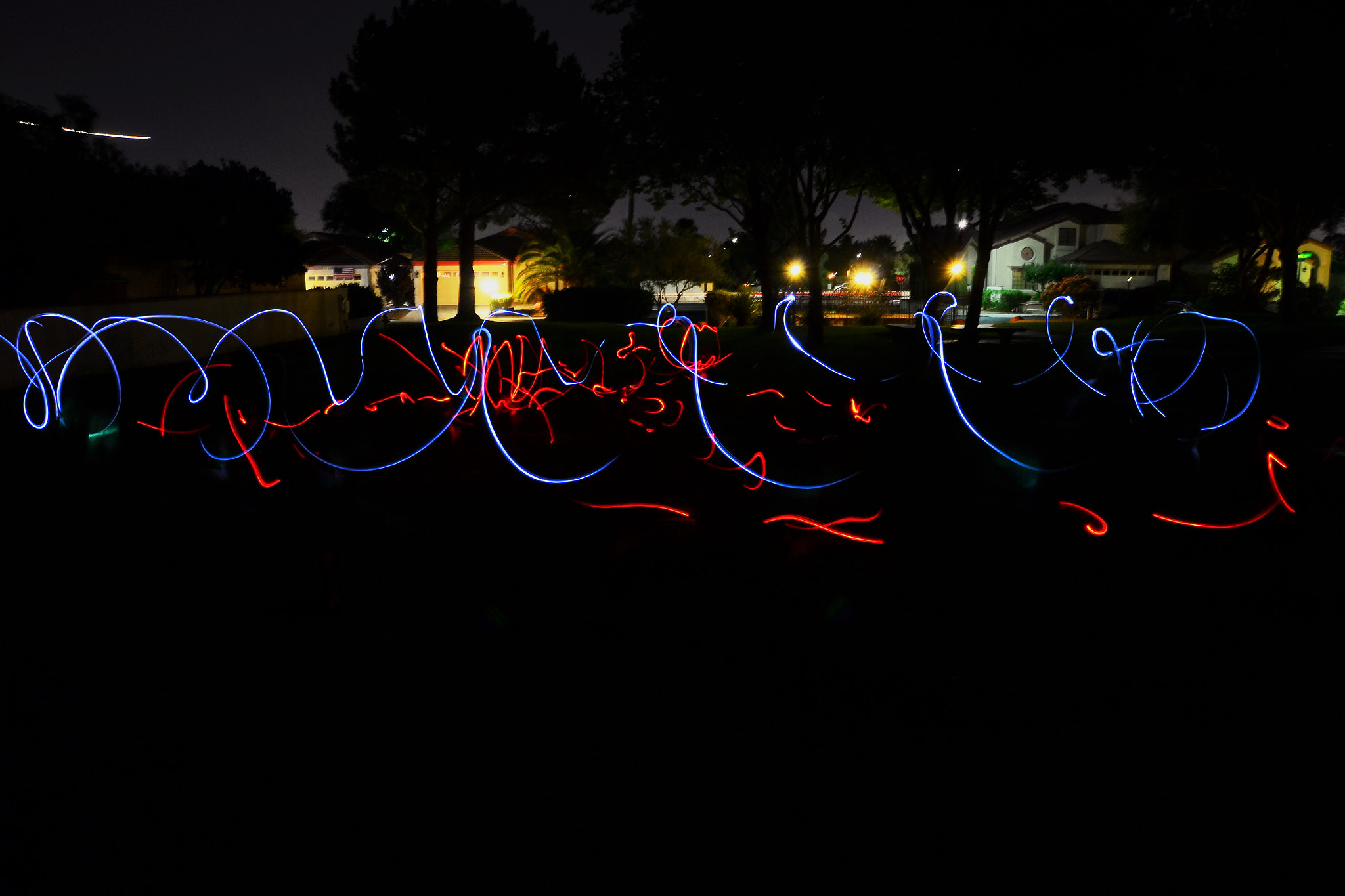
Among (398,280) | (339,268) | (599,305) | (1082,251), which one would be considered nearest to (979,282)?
(599,305)

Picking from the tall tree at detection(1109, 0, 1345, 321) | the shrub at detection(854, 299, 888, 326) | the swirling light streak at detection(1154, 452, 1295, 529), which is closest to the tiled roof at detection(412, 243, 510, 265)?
the shrub at detection(854, 299, 888, 326)

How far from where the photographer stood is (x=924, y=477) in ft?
31.4

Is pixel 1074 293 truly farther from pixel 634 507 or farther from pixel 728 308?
pixel 634 507

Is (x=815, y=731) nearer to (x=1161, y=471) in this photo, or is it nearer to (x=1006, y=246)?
(x=1161, y=471)

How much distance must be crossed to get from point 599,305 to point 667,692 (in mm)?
39126

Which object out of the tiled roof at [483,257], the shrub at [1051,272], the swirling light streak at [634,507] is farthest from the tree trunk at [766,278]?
A: the tiled roof at [483,257]

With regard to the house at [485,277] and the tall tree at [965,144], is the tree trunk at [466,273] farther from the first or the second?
the house at [485,277]

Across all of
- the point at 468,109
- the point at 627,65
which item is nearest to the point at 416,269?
the point at 468,109

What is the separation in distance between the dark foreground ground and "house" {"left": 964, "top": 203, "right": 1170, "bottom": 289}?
6712cm

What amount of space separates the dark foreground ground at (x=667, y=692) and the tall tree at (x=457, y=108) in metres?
30.6

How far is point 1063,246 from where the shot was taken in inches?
2963

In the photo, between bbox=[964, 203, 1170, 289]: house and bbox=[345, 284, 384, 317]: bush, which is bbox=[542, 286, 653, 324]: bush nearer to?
bbox=[345, 284, 384, 317]: bush

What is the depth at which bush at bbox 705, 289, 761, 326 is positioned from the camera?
40.2 m

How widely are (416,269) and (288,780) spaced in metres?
78.0
